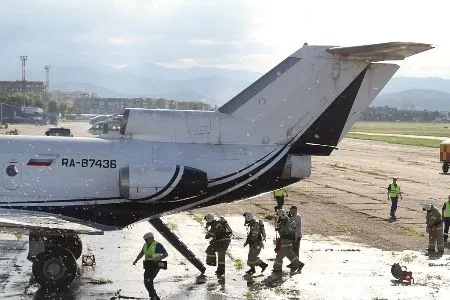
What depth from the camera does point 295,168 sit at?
17.8 metres

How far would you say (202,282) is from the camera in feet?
55.5

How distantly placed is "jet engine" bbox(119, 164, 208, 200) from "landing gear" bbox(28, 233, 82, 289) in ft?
6.61

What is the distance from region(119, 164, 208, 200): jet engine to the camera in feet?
54.6

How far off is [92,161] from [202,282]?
401 cm

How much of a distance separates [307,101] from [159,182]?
446 cm

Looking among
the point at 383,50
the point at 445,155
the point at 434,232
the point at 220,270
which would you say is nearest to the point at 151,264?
the point at 220,270

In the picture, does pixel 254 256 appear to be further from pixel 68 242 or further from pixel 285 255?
pixel 68 242

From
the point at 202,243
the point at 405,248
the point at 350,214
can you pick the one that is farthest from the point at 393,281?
the point at 350,214

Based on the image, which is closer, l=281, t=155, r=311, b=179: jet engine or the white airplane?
the white airplane

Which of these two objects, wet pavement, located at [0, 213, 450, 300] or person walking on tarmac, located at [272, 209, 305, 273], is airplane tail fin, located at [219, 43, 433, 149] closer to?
person walking on tarmac, located at [272, 209, 305, 273]

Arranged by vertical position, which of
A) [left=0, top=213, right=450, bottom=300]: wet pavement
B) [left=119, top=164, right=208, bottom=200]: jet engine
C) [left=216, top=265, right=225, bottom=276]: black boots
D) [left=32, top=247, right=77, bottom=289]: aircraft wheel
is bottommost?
[left=0, top=213, right=450, bottom=300]: wet pavement

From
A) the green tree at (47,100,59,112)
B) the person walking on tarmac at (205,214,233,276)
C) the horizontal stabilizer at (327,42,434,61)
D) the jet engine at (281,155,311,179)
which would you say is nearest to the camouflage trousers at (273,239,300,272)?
the person walking on tarmac at (205,214,233,276)

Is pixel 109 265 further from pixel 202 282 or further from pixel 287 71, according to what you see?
pixel 287 71

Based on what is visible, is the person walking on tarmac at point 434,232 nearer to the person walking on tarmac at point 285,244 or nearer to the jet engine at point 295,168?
the person walking on tarmac at point 285,244
